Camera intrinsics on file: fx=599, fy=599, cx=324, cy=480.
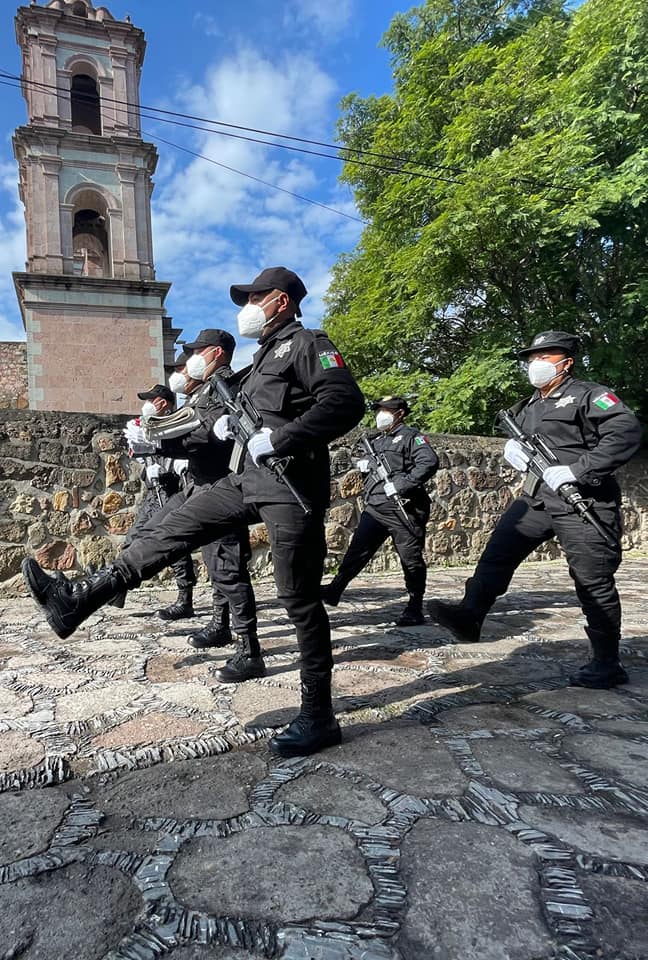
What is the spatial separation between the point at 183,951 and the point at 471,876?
27.1 inches

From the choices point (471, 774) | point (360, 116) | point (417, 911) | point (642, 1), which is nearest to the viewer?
point (417, 911)

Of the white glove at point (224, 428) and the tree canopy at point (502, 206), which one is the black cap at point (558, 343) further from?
the tree canopy at point (502, 206)

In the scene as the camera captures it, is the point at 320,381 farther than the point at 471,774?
Yes

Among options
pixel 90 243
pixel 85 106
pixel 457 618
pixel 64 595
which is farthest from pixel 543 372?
pixel 90 243

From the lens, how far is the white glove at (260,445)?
2.34 m

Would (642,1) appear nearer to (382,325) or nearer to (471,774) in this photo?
(382,325)

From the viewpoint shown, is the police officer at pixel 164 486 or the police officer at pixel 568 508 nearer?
the police officer at pixel 568 508

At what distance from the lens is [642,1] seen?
394 inches

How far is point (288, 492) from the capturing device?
2.38m

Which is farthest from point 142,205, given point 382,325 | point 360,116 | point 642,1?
point 642,1

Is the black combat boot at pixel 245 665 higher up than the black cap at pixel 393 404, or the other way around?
the black cap at pixel 393 404

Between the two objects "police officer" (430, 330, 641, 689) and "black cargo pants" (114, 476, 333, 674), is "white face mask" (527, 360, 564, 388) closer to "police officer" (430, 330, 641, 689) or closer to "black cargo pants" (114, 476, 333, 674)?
"police officer" (430, 330, 641, 689)

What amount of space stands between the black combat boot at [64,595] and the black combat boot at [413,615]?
260 cm

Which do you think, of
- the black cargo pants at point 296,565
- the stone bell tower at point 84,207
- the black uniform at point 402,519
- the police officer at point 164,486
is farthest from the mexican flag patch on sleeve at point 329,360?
the stone bell tower at point 84,207
